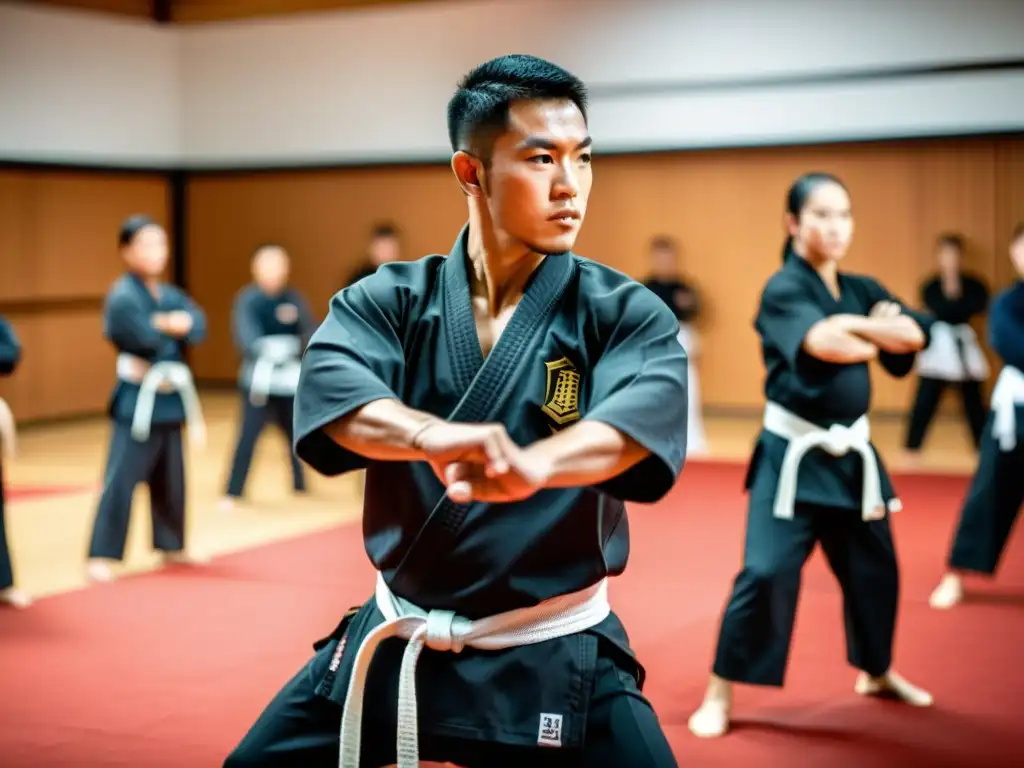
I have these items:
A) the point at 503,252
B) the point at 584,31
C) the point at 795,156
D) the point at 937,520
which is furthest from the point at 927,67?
the point at 503,252

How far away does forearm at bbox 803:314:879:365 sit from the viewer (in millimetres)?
3170

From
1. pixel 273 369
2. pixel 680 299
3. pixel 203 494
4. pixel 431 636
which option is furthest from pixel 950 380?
pixel 431 636

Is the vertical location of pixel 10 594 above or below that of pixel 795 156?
below

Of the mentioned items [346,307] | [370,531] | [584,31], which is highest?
[584,31]

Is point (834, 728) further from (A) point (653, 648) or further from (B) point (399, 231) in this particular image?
(B) point (399, 231)

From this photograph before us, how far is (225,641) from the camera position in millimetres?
4113

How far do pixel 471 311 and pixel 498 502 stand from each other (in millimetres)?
260

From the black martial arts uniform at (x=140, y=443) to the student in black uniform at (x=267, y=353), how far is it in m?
1.34

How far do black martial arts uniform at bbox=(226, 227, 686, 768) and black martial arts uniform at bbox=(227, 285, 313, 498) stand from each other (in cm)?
494

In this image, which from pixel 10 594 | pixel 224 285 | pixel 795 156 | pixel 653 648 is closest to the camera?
pixel 653 648

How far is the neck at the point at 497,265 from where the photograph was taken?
169 cm

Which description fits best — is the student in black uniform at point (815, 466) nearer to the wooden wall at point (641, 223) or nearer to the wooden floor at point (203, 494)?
the wooden floor at point (203, 494)

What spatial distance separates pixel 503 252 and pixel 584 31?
8.81 metres

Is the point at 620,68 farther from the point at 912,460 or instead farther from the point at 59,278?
the point at 59,278
